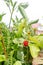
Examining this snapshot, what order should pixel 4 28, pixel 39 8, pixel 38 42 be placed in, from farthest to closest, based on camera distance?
pixel 39 8 < pixel 4 28 < pixel 38 42

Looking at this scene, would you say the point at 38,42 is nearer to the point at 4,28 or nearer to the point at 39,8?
the point at 4,28

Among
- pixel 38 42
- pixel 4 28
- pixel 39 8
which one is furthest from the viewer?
pixel 39 8

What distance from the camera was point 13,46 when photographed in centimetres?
60

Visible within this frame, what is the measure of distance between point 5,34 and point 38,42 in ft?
0.55

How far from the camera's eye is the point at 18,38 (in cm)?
57

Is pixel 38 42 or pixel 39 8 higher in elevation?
pixel 38 42

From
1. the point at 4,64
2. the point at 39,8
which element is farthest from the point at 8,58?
the point at 39,8

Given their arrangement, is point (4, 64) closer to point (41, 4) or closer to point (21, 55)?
point (21, 55)

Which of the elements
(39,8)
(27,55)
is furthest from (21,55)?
(39,8)

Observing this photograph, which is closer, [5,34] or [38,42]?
[38,42]

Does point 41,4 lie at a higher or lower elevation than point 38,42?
lower

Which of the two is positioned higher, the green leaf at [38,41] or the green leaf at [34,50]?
the green leaf at [38,41]

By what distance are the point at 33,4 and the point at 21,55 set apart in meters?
0.74

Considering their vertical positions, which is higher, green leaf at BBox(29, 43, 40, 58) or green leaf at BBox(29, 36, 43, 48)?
green leaf at BBox(29, 36, 43, 48)
